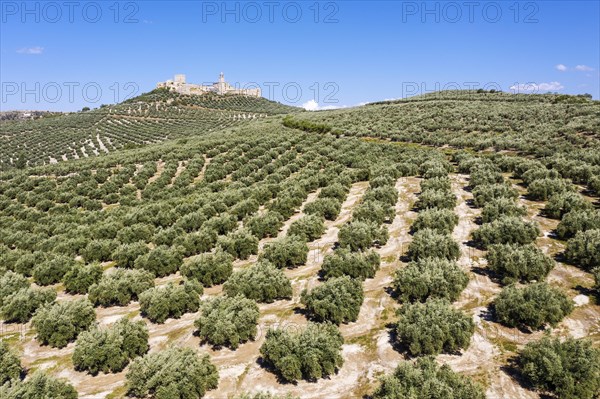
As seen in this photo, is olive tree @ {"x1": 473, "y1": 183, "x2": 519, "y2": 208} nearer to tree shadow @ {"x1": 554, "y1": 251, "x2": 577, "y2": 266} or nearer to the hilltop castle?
tree shadow @ {"x1": 554, "y1": 251, "x2": 577, "y2": 266}

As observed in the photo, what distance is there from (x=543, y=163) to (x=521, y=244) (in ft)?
51.4

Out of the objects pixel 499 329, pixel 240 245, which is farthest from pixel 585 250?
pixel 240 245

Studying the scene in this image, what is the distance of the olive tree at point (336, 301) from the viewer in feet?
34.2

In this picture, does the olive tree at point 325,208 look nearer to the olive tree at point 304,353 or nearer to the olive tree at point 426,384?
the olive tree at point 304,353

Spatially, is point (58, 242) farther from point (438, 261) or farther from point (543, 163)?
point (543, 163)

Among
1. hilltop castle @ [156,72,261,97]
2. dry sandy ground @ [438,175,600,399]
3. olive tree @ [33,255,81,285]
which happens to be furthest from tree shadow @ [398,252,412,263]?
hilltop castle @ [156,72,261,97]

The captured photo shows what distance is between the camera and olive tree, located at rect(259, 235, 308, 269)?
46.9ft

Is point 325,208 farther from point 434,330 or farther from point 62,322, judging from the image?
point 62,322

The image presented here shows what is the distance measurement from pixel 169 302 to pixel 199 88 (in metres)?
184

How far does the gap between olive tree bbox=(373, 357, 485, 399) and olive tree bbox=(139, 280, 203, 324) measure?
703 cm

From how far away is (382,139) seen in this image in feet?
150

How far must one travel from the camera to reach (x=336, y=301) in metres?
10.6

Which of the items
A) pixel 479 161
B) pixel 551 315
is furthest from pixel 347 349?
pixel 479 161

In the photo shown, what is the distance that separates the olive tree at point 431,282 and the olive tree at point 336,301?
1501mm
